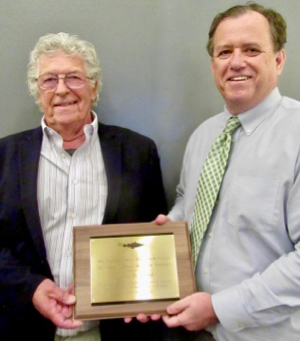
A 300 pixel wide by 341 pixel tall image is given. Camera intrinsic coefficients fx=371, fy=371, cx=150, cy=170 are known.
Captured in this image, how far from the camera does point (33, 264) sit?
1333 millimetres

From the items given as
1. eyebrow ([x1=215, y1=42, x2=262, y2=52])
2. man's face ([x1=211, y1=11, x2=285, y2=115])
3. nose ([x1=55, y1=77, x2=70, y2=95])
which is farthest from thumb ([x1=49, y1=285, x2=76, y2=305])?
eyebrow ([x1=215, y1=42, x2=262, y2=52])

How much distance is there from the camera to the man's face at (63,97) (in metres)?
1.38

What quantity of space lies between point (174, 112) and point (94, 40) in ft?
1.53

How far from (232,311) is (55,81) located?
3.28ft

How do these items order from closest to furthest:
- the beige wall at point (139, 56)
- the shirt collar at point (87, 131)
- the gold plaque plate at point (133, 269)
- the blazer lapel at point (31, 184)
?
the gold plaque plate at point (133, 269), the blazer lapel at point (31, 184), the shirt collar at point (87, 131), the beige wall at point (139, 56)

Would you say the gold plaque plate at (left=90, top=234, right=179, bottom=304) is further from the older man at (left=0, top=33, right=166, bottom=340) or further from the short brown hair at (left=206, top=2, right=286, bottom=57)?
the short brown hair at (left=206, top=2, right=286, bottom=57)

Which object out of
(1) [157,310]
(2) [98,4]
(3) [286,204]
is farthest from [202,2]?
(1) [157,310]

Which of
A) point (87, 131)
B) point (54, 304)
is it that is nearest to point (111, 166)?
point (87, 131)

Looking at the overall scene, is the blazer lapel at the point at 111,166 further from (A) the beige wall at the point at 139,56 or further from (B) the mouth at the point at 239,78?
(B) the mouth at the point at 239,78

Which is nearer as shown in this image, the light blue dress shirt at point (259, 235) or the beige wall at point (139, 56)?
the light blue dress shirt at point (259, 235)

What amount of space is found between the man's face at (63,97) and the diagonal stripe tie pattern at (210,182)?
0.53m

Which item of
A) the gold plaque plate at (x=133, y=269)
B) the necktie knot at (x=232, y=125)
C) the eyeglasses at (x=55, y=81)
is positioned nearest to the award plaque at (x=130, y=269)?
the gold plaque plate at (x=133, y=269)

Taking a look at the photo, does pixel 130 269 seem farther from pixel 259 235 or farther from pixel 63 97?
pixel 63 97

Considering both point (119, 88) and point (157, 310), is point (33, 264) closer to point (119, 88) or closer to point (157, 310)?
point (157, 310)
